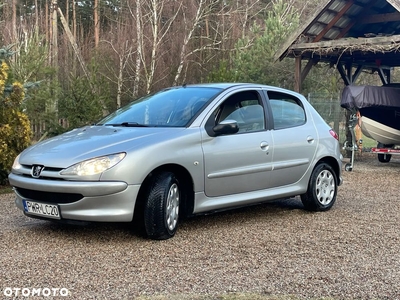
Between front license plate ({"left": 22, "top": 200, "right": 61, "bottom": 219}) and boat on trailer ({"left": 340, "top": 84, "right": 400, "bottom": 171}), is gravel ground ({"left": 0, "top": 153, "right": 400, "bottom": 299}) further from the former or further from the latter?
boat on trailer ({"left": 340, "top": 84, "right": 400, "bottom": 171})

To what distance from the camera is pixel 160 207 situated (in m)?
5.27

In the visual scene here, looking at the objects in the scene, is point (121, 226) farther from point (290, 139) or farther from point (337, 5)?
point (337, 5)

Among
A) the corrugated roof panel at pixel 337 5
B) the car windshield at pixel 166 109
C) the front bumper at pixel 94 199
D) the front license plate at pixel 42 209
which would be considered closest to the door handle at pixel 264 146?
the car windshield at pixel 166 109

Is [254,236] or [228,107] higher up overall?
[228,107]

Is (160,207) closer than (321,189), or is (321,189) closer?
(160,207)

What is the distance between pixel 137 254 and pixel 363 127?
35.6ft

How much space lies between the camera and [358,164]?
15.1 meters

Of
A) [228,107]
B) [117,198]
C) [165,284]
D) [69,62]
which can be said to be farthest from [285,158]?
[69,62]

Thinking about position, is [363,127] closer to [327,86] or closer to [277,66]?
[277,66]

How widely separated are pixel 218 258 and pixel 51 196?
1805 millimetres

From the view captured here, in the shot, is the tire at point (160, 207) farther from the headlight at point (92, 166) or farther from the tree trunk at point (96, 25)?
the tree trunk at point (96, 25)

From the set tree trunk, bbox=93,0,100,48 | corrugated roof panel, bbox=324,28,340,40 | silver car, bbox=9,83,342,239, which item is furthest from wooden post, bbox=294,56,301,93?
tree trunk, bbox=93,0,100,48

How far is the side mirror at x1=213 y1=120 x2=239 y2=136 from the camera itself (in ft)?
19.3

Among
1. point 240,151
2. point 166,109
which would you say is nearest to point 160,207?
point 240,151
